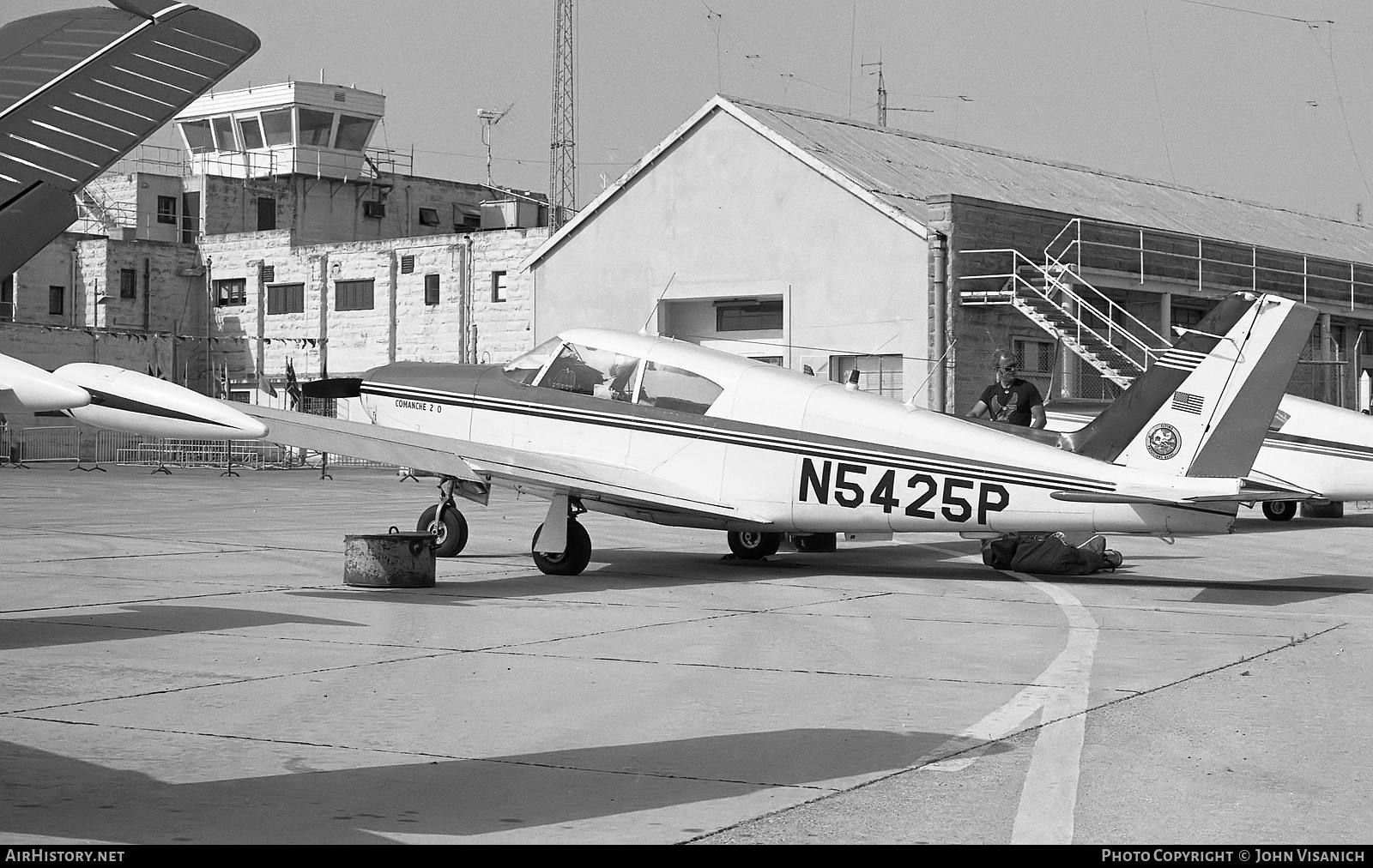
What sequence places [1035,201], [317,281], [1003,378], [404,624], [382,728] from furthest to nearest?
1. [317,281]
2. [1035,201]
3. [1003,378]
4. [404,624]
5. [382,728]

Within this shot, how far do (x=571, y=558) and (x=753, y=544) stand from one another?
2551mm

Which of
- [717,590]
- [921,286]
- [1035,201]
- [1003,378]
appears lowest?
[717,590]

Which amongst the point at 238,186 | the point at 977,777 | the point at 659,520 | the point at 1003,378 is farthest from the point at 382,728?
the point at 238,186

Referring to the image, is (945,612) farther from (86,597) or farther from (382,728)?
(86,597)

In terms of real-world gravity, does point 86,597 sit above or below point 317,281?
below

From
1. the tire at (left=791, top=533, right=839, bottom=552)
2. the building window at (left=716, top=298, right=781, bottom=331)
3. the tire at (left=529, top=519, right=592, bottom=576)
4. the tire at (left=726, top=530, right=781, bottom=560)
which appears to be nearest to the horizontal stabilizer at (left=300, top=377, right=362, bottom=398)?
the tire at (left=529, top=519, right=592, bottom=576)

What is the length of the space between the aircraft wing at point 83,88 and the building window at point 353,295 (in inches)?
1777

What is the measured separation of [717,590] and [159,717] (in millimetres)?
6612

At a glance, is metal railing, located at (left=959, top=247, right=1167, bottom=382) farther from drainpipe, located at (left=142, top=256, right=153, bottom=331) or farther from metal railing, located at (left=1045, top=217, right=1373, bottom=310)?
drainpipe, located at (left=142, top=256, right=153, bottom=331)

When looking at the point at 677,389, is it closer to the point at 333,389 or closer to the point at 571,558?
the point at 571,558

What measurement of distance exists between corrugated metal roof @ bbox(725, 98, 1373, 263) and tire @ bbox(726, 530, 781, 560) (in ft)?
59.6

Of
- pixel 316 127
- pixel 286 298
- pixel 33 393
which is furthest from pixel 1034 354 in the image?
pixel 316 127

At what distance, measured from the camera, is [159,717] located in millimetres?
7145

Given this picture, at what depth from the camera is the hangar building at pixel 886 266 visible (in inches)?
1278
